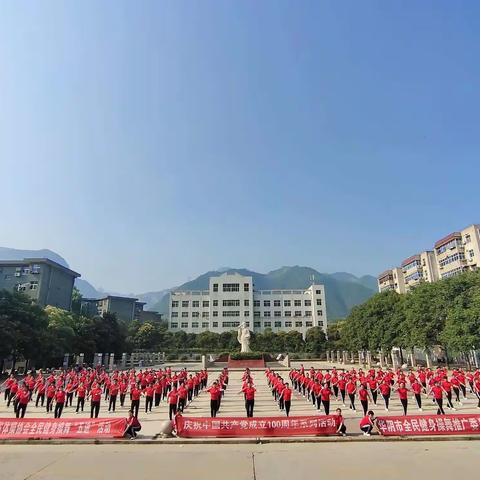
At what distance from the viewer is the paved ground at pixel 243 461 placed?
752 cm

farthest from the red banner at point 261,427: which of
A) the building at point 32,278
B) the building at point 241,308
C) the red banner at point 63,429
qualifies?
the building at point 241,308

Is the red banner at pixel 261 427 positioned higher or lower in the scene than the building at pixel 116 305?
lower

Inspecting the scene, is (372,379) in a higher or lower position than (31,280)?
lower

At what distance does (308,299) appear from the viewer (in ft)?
289

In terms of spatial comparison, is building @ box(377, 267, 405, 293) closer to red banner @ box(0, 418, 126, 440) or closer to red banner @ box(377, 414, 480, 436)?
red banner @ box(377, 414, 480, 436)

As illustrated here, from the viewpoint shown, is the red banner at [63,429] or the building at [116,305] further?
the building at [116,305]

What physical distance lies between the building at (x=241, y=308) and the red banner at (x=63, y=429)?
248 feet

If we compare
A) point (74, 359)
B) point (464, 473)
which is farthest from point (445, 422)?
point (74, 359)

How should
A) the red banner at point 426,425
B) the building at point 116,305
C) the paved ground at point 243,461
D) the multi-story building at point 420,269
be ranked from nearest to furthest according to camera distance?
the paved ground at point 243,461
the red banner at point 426,425
the multi-story building at point 420,269
the building at point 116,305

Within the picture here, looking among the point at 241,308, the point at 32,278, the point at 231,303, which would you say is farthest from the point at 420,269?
the point at 32,278

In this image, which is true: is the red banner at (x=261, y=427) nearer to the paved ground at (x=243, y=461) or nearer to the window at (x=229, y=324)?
the paved ground at (x=243, y=461)

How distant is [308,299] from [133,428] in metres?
80.1

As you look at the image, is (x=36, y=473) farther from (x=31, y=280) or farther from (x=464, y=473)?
(x=31, y=280)

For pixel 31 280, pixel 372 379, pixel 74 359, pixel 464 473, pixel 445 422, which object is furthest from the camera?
pixel 31 280
